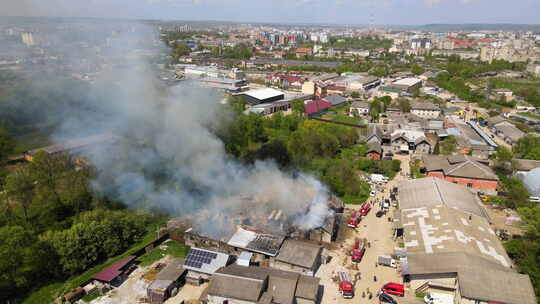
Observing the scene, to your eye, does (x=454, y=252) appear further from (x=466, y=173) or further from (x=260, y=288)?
(x=466, y=173)

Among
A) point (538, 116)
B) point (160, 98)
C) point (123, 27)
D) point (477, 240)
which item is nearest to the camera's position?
point (477, 240)

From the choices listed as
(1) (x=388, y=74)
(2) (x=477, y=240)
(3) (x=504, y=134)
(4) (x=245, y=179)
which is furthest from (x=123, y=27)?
(1) (x=388, y=74)

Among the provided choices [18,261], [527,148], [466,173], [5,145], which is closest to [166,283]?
[18,261]

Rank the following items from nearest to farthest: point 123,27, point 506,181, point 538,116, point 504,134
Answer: point 123,27, point 506,181, point 504,134, point 538,116

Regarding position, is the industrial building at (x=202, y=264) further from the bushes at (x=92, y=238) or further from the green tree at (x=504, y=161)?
the green tree at (x=504, y=161)

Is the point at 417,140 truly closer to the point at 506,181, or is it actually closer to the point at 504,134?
the point at 506,181

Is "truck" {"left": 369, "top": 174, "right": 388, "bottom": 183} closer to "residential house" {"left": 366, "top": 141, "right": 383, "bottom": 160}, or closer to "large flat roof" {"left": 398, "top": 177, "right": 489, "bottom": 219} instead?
"large flat roof" {"left": 398, "top": 177, "right": 489, "bottom": 219}

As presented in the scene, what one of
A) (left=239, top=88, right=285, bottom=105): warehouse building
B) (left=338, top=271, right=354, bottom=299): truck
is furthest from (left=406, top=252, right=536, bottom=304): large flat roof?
(left=239, top=88, right=285, bottom=105): warehouse building
